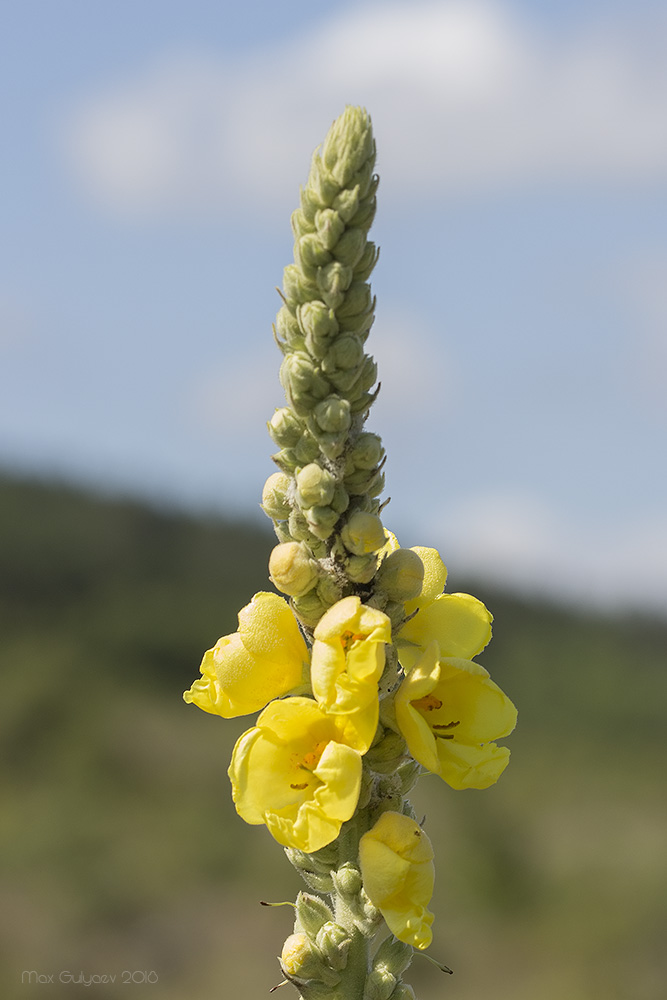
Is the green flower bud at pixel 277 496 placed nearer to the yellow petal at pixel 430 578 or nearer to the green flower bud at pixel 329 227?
the yellow petal at pixel 430 578

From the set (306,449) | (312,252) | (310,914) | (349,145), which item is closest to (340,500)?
(306,449)

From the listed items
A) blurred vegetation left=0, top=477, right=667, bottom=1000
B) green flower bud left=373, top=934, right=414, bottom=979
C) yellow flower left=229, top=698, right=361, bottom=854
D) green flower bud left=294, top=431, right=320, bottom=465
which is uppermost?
green flower bud left=294, top=431, right=320, bottom=465

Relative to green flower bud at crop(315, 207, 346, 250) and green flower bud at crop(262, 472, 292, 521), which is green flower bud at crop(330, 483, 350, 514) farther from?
green flower bud at crop(315, 207, 346, 250)

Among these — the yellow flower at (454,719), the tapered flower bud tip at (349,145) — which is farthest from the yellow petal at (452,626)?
the tapered flower bud tip at (349,145)

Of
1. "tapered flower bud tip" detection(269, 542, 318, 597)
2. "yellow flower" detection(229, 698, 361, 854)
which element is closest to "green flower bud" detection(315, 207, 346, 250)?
"tapered flower bud tip" detection(269, 542, 318, 597)

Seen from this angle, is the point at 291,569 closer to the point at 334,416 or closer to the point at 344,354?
the point at 334,416

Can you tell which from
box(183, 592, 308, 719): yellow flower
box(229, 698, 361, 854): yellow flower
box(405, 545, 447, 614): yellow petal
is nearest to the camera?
box(229, 698, 361, 854): yellow flower
